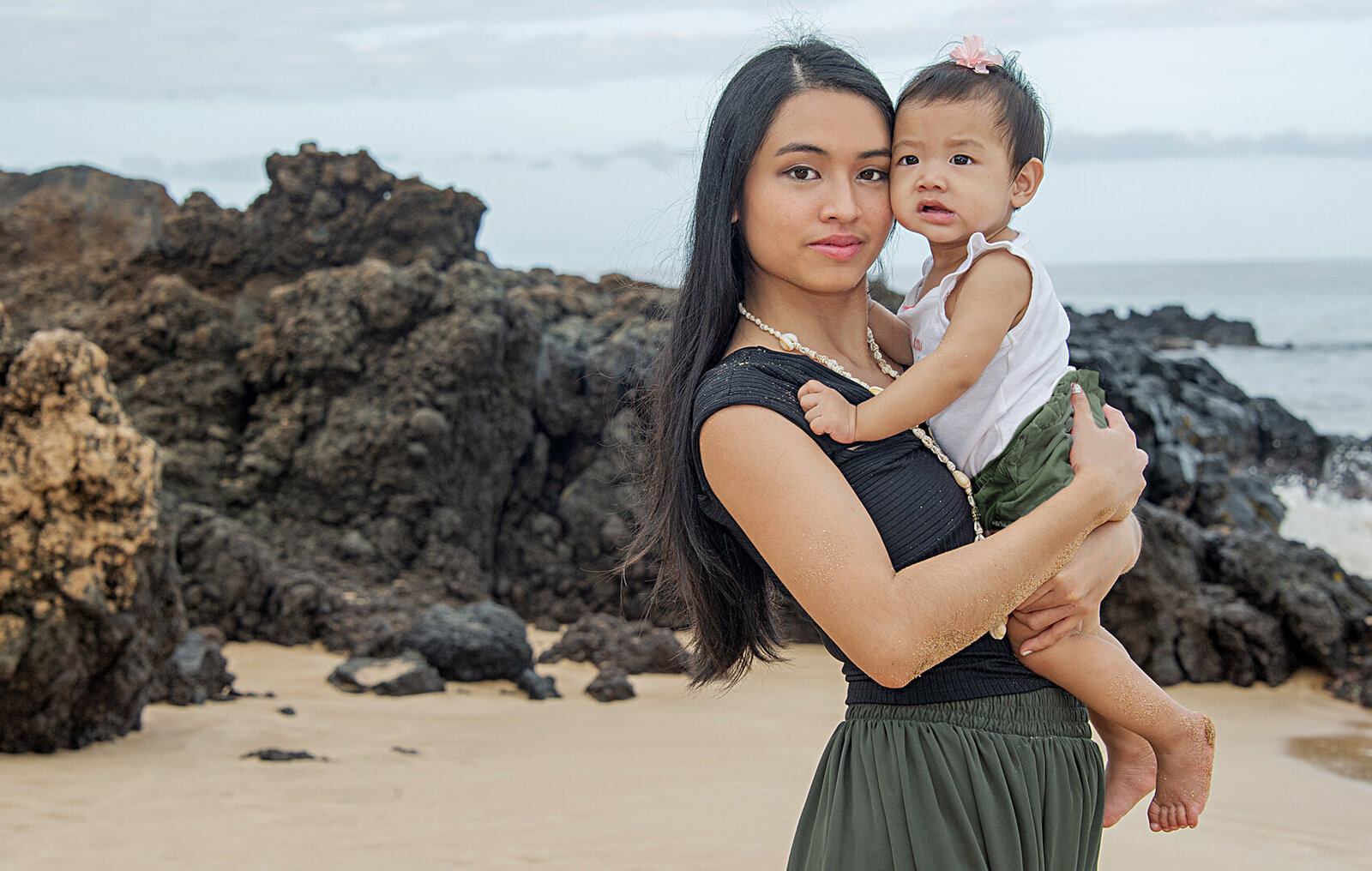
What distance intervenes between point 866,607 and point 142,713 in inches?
183

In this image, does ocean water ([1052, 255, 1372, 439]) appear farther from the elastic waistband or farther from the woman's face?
the woman's face

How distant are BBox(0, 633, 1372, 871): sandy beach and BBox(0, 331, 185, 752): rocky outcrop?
20cm

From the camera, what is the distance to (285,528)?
330 inches

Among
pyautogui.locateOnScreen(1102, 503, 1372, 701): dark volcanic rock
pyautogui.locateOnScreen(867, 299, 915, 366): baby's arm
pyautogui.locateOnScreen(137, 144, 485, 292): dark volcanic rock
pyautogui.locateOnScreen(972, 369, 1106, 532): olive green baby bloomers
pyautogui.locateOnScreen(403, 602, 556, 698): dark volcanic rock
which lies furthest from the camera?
pyautogui.locateOnScreen(137, 144, 485, 292): dark volcanic rock

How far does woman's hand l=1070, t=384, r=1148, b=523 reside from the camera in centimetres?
195

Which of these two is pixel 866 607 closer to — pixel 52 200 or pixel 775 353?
pixel 775 353

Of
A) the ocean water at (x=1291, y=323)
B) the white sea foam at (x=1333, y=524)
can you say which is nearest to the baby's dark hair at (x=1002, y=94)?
the white sea foam at (x=1333, y=524)

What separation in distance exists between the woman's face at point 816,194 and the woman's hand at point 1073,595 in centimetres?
61

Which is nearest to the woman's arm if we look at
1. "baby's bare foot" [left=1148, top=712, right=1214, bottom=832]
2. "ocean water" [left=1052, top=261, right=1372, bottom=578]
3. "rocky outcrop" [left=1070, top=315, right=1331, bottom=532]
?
"baby's bare foot" [left=1148, top=712, right=1214, bottom=832]

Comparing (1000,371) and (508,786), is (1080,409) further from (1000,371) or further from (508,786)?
(508,786)

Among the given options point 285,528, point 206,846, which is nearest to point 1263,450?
point 285,528

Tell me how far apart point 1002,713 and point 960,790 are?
152 mm

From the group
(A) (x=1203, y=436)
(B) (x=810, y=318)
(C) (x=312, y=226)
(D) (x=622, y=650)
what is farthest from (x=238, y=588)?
(A) (x=1203, y=436)

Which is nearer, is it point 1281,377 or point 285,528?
point 285,528
